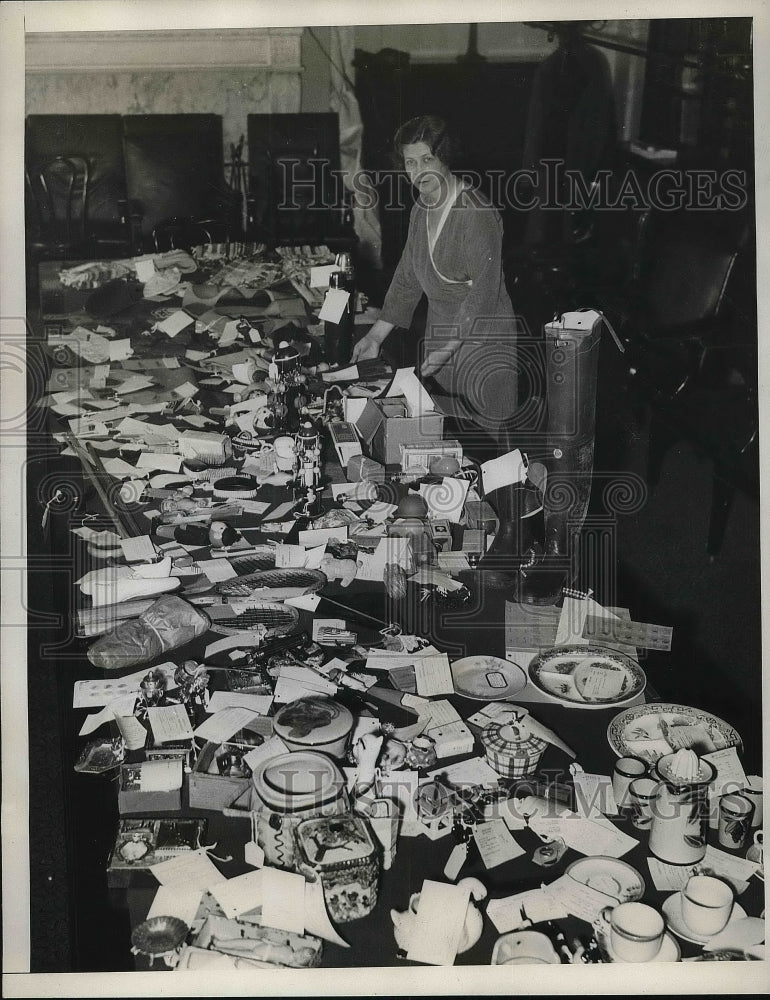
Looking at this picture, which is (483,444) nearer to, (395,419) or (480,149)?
(395,419)

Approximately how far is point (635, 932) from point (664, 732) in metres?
0.40

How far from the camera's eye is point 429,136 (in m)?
1.72

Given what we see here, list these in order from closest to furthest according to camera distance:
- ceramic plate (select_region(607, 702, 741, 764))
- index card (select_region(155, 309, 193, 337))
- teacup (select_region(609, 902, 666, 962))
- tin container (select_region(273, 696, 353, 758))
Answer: teacup (select_region(609, 902, 666, 962)) → tin container (select_region(273, 696, 353, 758)) → ceramic plate (select_region(607, 702, 741, 764)) → index card (select_region(155, 309, 193, 337))

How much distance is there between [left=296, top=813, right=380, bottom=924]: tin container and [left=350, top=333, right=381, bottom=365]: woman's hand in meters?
0.93

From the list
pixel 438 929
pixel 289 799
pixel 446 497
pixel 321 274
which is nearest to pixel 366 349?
pixel 321 274

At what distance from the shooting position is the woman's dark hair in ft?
5.63

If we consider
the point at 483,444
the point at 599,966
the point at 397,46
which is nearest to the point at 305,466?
the point at 483,444

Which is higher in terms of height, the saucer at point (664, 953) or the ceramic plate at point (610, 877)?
the ceramic plate at point (610, 877)

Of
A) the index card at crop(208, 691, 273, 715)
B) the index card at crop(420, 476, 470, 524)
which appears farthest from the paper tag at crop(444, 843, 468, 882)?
the index card at crop(420, 476, 470, 524)

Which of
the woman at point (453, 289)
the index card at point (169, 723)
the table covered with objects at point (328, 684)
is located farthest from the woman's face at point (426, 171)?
the index card at point (169, 723)

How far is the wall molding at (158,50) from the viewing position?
5.31 feet

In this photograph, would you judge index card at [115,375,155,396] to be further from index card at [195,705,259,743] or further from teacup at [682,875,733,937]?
teacup at [682,875,733,937]

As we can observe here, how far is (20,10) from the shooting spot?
5.19ft

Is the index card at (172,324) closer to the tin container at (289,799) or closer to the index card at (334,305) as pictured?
the index card at (334,305)
